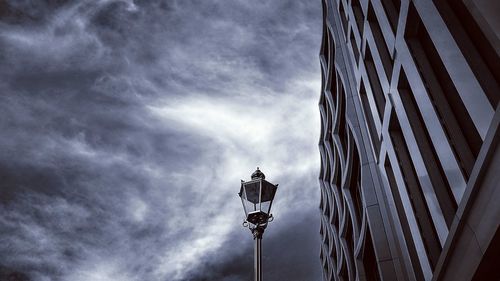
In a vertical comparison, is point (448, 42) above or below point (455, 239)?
above

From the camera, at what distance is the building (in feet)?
20.9

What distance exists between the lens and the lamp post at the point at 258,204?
7527 mm

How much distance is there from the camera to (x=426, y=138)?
10.3 meters

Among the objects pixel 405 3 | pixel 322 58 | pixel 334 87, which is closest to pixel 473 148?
pixel 405 3

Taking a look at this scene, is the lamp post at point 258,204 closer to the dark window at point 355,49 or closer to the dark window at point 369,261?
the dark window at point 369,261

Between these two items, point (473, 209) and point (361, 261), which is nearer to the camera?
point (473, 209)

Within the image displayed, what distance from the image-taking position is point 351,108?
773 inches

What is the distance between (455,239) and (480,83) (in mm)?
2866

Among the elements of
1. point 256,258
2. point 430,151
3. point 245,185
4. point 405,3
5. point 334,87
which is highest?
point 334,87

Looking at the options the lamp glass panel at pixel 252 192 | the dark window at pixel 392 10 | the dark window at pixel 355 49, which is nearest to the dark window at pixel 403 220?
the dark window at pixel 392 10

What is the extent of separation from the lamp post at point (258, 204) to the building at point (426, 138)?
3.46 metres

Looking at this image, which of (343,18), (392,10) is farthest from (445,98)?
(343,18)

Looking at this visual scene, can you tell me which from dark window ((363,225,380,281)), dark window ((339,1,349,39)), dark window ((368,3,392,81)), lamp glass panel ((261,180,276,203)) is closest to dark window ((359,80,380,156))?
dark window ((368,3,392,81))

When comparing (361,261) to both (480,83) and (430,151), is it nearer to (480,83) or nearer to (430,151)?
(430,151)
